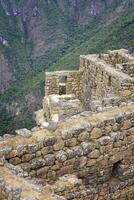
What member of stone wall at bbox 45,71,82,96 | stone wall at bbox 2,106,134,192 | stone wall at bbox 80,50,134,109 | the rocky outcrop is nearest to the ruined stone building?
stone wall at bbox 2,106,134,192

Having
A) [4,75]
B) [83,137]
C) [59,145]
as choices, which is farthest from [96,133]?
[4,75]

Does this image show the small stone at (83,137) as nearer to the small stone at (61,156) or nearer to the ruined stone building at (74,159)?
the ruined stone building at (74,159)

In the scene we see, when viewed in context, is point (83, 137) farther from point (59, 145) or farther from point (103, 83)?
point (103, 83)

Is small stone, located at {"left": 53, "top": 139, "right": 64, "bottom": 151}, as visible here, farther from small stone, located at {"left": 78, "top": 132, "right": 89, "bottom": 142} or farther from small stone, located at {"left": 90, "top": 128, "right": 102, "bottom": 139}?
small stone, located at {"left": 90, "top": 128, "right": 102, "bottom": 139}

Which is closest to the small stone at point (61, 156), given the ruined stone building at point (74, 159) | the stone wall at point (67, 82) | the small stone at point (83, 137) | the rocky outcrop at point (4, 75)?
the ruined stone building at point (74, 159)

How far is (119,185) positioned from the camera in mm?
7500

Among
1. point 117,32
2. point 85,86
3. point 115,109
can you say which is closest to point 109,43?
point 117,32

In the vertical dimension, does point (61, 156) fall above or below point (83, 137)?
below

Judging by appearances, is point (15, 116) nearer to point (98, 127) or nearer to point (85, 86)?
point (85, 86)

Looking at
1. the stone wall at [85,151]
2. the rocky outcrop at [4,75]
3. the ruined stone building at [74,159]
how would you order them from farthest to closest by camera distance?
the rocky outcrop at [4,75] < the stone wall at [85,151] < the ruined stone building at [74,159]

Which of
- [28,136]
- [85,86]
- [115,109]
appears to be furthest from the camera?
[85,86]

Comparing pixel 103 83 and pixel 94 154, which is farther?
pixel 103 83

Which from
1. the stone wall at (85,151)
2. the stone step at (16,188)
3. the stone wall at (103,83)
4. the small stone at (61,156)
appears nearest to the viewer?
the stone step at (16,188)

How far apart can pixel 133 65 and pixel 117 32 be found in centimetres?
11614
